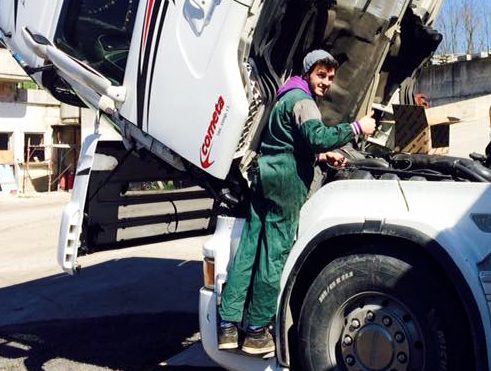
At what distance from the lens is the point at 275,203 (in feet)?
11.8

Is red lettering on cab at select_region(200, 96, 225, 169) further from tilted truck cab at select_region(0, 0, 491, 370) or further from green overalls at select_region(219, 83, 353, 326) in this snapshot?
green overalls at select_region(219, 83, 353, 326)

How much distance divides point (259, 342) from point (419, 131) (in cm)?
227

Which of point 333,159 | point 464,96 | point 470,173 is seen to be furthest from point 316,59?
point 464,96

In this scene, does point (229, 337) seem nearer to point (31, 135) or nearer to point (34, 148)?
point (34, 148)

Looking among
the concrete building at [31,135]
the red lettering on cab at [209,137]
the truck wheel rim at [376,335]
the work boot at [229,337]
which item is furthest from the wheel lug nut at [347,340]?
the concrete building at [31,135]

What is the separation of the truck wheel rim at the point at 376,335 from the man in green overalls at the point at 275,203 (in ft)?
1.31

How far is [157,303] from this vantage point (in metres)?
6.97

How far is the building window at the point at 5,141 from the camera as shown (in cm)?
2603

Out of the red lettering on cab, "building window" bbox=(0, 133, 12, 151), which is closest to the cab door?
the red lettering on cab

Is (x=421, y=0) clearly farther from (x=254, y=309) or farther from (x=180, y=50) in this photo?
(x=254, y=309)

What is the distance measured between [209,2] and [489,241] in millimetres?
2201

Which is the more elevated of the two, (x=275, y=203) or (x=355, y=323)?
(x=275, y=203)

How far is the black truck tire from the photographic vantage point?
307 cm

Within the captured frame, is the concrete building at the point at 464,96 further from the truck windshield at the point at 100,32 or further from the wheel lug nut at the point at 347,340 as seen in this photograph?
the wheel lug nut at the point at 347,340
